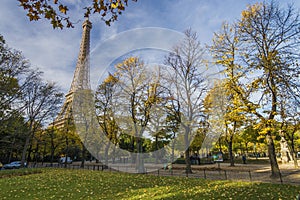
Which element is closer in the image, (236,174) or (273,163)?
(273,163)

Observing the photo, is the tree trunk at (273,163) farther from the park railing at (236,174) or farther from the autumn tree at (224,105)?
the autumn tree at (224,105)

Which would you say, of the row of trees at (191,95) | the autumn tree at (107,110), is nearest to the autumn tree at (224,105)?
the row of trees at (191,95)

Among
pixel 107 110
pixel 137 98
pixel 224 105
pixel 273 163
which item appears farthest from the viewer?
pixel 107 110

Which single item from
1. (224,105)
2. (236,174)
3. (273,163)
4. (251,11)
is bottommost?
(236,174)

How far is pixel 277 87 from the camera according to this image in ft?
32.8

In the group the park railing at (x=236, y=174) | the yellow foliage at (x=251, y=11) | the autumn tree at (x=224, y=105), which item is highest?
the yellow foliage at (x=251, y=11)

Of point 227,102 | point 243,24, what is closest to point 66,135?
point 227,102

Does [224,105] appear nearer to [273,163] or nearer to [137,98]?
[273,163]

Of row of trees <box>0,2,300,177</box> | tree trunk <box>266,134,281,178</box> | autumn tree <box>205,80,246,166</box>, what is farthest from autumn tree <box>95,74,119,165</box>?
tree trunk <box>266,134,281,178</box>

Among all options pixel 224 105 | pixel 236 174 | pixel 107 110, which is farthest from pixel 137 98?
pixel 236 174

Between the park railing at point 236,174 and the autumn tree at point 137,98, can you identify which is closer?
the park railing at point 236,174

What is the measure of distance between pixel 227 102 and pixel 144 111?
584 centimetres

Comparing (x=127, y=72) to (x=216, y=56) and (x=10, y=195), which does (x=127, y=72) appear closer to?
(x=216, y=56)

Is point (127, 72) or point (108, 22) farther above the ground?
point (127, 72)
